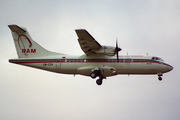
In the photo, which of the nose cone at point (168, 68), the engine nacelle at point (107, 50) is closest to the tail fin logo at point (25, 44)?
the engine nacelle at point (107, 50)

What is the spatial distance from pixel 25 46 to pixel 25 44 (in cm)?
21

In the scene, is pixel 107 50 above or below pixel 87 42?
below

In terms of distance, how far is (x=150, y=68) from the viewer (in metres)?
22.5

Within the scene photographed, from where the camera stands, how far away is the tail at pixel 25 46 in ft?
77.9

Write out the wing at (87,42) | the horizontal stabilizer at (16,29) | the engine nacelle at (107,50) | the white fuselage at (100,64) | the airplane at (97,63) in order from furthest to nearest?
the horizontal stabilizer at (16,29) → the white fuselage at (100,64) → the airplane at (97,63) → the engine nacelle at (107,50) → the wing at (87,42)

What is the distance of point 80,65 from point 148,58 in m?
6.63

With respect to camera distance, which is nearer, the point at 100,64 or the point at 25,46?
the point at 100,64

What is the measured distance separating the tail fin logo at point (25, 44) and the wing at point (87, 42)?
18.2 feet

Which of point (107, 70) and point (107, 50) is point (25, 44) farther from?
point (107, 70)

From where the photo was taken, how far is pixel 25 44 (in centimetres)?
2409

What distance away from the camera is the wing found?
65.7 ft

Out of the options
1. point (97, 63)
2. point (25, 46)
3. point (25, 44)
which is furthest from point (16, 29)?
point (97, 63)

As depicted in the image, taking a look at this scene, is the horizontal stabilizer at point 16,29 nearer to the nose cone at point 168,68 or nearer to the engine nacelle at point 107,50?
the engine nacelle at point 107,50

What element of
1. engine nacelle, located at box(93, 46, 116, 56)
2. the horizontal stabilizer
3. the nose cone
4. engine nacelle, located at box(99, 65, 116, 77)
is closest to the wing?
engine nacelle, located at box(93, 46, 116, 56)
